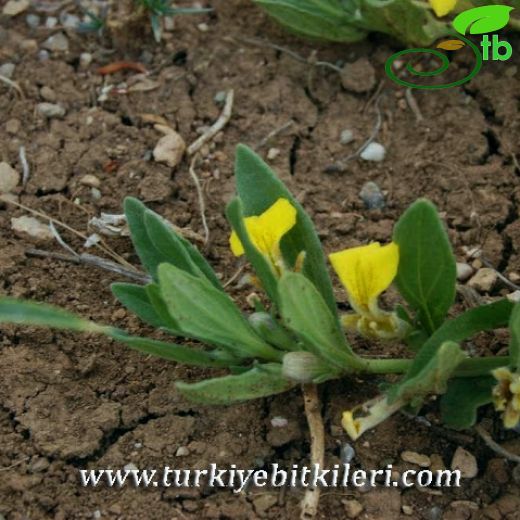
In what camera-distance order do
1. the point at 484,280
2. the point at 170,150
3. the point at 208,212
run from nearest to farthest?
the point at 484,280 < the point at 208,212 < the point at 170,150

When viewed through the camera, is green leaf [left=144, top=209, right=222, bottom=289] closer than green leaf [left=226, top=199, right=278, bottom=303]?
No

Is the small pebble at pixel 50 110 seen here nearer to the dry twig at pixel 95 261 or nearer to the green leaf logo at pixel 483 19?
the dry twig at pixel 95 261

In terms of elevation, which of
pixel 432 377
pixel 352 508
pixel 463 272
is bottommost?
pixel 352 508

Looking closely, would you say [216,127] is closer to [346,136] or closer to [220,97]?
[220,97]

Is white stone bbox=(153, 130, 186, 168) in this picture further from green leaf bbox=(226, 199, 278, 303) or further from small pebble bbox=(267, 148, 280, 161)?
green leaf bbox=(226, 199, 278, 303)

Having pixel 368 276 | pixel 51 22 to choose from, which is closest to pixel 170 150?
pixel 51 22

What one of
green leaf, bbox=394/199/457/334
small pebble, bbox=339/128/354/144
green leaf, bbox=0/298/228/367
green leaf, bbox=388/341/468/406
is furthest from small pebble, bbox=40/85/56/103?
green leaf, bbox=388/341/468/406

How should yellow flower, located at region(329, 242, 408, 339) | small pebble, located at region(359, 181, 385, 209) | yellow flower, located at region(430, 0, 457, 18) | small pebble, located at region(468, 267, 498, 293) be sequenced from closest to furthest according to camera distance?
yellow flower, located at region(329, 242, 408, 339) → small pebble, located at region(468, 267, 498, 293) → yellow flower, located at region(430, 0, 457, 18) → small pebble, located at region(359, 181, 385, 209)
